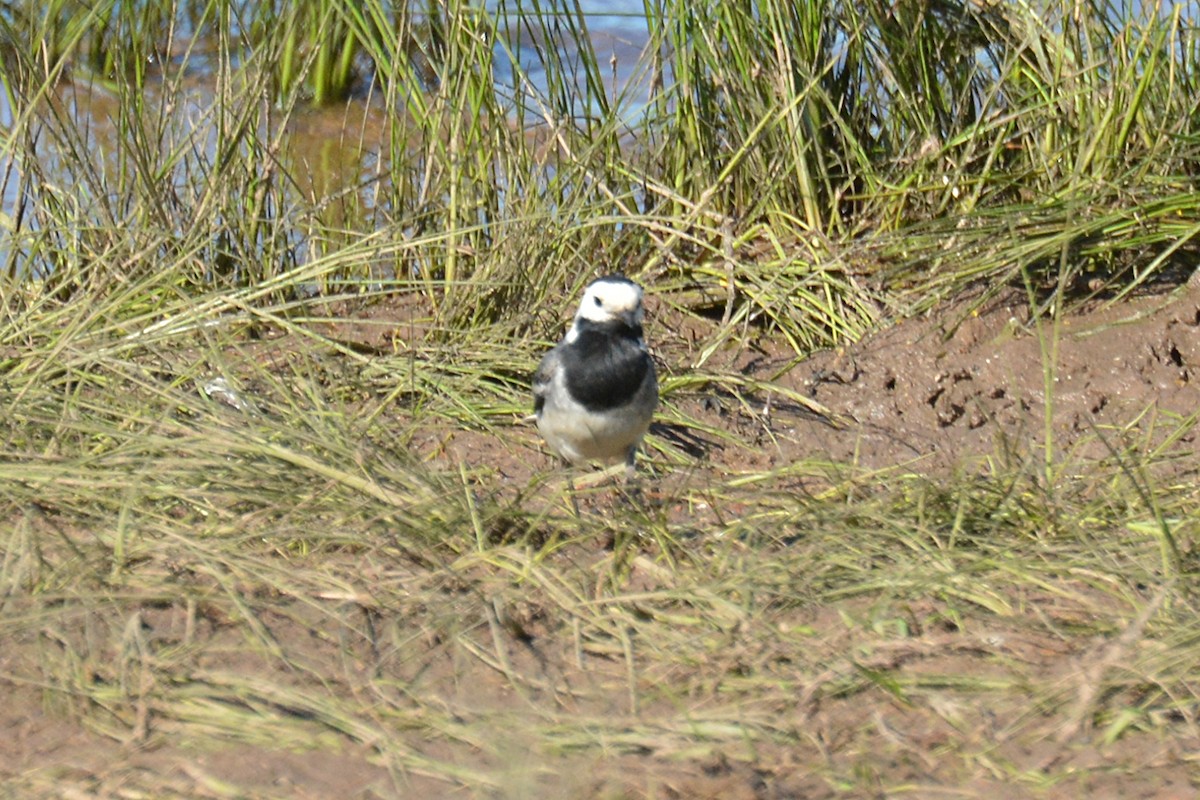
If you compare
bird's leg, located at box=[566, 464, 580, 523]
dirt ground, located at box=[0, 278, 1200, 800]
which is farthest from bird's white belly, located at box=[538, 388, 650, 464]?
bird's leg, located at box=[566, 464, 580, 523]

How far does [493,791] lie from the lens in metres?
2.53

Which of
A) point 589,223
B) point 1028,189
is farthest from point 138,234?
point 1028,189

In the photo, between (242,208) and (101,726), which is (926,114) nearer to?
(242,208)

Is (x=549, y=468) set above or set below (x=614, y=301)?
below

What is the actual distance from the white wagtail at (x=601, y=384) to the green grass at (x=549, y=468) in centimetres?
20

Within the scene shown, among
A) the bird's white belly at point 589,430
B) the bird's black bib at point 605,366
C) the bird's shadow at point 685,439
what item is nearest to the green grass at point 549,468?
the bird's shadow at point 685,439

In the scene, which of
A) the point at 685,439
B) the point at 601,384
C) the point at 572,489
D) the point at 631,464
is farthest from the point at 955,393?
the point at 572,489

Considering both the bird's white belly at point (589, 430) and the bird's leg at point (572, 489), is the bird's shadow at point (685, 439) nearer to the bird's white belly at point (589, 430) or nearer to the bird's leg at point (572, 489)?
the bird's white belly at point (589, 430)

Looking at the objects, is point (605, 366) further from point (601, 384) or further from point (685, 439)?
point (685, 439)

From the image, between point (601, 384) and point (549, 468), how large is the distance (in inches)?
14.3

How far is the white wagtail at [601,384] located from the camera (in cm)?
446

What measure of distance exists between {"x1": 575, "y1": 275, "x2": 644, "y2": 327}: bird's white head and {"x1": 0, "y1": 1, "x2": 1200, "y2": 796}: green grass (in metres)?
0.22

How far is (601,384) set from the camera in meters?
4.48

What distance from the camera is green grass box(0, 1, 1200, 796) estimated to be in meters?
2.82
